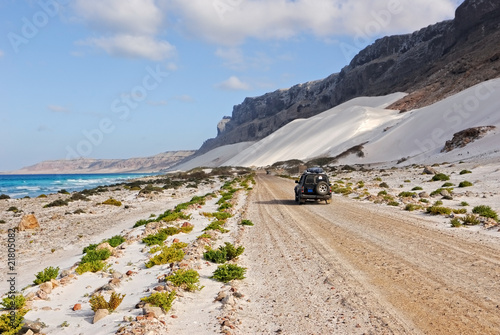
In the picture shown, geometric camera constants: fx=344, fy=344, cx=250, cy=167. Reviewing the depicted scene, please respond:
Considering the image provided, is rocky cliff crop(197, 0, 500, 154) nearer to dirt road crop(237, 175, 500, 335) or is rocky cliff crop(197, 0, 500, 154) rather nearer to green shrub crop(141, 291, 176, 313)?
dirt road crop(237, 175, 500, 335)

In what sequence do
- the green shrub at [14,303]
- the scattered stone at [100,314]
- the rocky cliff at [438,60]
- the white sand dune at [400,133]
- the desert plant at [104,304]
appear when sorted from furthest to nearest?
the rocky cliff at [438,60] < the white sand dune at [400,133] < the green shrub at [14,303] < the desert plant at [104,304] < the scattered stone at [100,314]

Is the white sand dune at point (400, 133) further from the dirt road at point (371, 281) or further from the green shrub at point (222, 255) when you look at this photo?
the green shrub at point (222, 255)

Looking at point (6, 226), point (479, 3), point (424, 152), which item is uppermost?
point (479, 3)

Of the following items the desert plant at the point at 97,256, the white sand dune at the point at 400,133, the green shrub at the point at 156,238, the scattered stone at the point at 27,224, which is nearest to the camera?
the desert plant at the point at 97,256

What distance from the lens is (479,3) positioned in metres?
138

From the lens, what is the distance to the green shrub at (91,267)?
8451 millimetres

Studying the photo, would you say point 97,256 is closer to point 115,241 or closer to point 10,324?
point 115,241

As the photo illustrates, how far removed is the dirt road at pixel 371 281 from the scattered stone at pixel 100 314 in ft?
7.26

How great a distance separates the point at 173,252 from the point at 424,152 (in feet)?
204

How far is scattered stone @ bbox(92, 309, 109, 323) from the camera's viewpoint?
5.58 m

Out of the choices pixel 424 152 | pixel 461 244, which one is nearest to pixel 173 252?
pixel 461 244

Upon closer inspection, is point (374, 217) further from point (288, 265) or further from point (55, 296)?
point (55, 296)

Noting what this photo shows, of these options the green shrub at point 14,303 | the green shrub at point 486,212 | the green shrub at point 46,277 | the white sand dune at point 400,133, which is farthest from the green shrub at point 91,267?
the white sand dune at point 400,133

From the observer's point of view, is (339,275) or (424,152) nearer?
(339,275)
